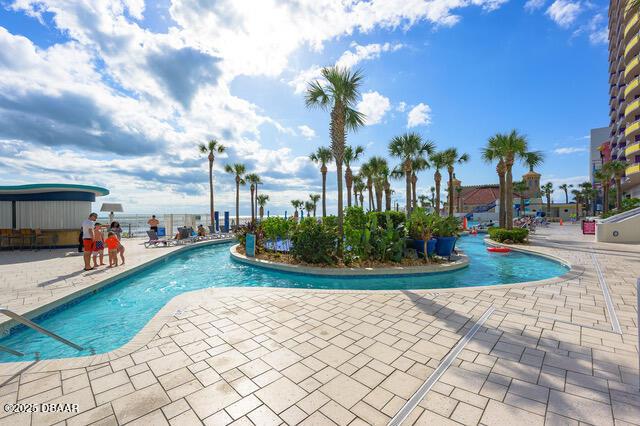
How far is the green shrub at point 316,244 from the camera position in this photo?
8.80 metres

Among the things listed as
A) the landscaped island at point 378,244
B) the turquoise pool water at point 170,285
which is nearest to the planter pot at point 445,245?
the landscaped island at point 378,244

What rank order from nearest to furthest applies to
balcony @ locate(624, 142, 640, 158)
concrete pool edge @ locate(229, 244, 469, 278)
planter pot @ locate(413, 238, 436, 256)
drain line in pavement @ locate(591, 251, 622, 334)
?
drain line in pavement @ locate(591, 251, 622, 334) → concrete pool edge @ locate(229, 244, 469, 278) → planter pot @ locate(413, 238, 436, 256) → balcony @ locate(624, 142, 640, 158)

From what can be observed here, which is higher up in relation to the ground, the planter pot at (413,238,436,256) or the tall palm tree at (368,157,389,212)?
the tall palm tree at (368,157,389,212)

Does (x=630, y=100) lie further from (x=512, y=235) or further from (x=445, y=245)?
(x=445, y=245)

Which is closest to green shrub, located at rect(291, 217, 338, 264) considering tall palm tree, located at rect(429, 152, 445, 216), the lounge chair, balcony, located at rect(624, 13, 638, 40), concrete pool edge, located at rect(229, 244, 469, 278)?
concrete pool edge, located at rect(229, 244, 469, 278)

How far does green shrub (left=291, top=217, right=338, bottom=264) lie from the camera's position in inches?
346

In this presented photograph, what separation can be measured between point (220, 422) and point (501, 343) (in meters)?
3.52

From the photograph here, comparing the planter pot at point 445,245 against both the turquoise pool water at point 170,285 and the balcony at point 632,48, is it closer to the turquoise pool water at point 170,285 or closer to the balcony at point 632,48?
the turquoise pool water at point 170,285

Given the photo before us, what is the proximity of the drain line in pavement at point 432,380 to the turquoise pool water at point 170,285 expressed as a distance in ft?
11.2

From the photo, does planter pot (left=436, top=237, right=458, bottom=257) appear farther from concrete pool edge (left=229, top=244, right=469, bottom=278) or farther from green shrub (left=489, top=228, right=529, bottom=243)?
green shrub (left=489, top=228, right=529, bottom=243)

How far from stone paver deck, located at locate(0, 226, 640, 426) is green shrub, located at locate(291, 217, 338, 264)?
13.0 feet

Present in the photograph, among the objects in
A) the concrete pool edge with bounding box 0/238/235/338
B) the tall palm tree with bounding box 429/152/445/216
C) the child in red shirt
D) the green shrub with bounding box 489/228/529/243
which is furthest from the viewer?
the tall palm tree with bounding box 429/152/445/216

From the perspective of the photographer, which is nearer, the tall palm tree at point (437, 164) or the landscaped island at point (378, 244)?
the landscaped island at point (378, 244)

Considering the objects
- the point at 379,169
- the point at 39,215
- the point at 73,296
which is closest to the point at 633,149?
the point at 379,169
